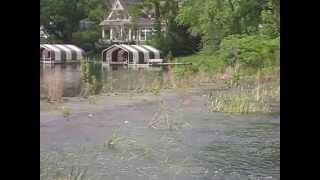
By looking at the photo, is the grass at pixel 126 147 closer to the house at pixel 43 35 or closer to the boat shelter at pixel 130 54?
the boat shelter at pixel 130 54

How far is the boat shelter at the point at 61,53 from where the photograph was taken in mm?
1464

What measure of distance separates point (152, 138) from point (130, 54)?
0.28 meters

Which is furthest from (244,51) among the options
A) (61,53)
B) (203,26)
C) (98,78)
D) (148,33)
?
(61,53)

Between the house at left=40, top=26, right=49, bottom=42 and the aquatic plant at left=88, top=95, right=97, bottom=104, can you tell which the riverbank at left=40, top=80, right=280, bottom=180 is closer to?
the aquatic plant at left=88, top=95, right=97, bottom=104

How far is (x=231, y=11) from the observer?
1535 mm

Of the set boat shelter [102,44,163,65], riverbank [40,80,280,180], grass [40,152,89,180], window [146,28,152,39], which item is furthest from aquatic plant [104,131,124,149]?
window [146,28,152,39]

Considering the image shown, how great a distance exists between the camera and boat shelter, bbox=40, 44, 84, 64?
1.46 metres

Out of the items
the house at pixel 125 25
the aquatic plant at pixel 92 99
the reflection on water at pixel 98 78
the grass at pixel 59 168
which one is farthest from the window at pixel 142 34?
the grass at pixel 59 168

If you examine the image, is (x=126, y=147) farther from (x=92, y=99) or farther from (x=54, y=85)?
(x=54, y=85)
